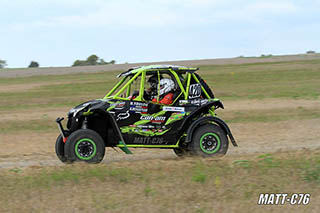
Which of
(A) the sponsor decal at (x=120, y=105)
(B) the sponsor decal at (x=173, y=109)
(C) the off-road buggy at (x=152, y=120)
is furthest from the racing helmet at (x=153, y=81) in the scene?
(A) the sponsor decal at (x=120, y=105)

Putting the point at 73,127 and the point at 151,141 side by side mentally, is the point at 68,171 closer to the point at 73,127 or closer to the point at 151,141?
the point at 73,127

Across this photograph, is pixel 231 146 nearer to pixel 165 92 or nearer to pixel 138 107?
pixel 165 92

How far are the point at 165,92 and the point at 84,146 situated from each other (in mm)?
2002

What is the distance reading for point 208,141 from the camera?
10281 millimetres

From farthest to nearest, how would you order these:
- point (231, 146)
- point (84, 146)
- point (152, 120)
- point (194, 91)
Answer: point (231, 146) → point (194, 91) → point (152, 120) → point (84, 146)

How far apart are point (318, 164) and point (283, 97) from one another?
16526 mm

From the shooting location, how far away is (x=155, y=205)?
6941mm

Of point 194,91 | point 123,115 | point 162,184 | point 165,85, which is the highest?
point 165,85

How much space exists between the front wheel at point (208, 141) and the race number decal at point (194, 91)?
664 mm

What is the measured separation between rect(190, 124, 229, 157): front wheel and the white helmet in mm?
991

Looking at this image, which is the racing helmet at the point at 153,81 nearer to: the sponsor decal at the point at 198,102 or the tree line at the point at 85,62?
the sponsor decal at the point at 198,102

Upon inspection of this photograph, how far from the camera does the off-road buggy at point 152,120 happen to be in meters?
9.87

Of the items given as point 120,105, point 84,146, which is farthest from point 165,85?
point 84,146

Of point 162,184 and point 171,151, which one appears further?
point 171,151
